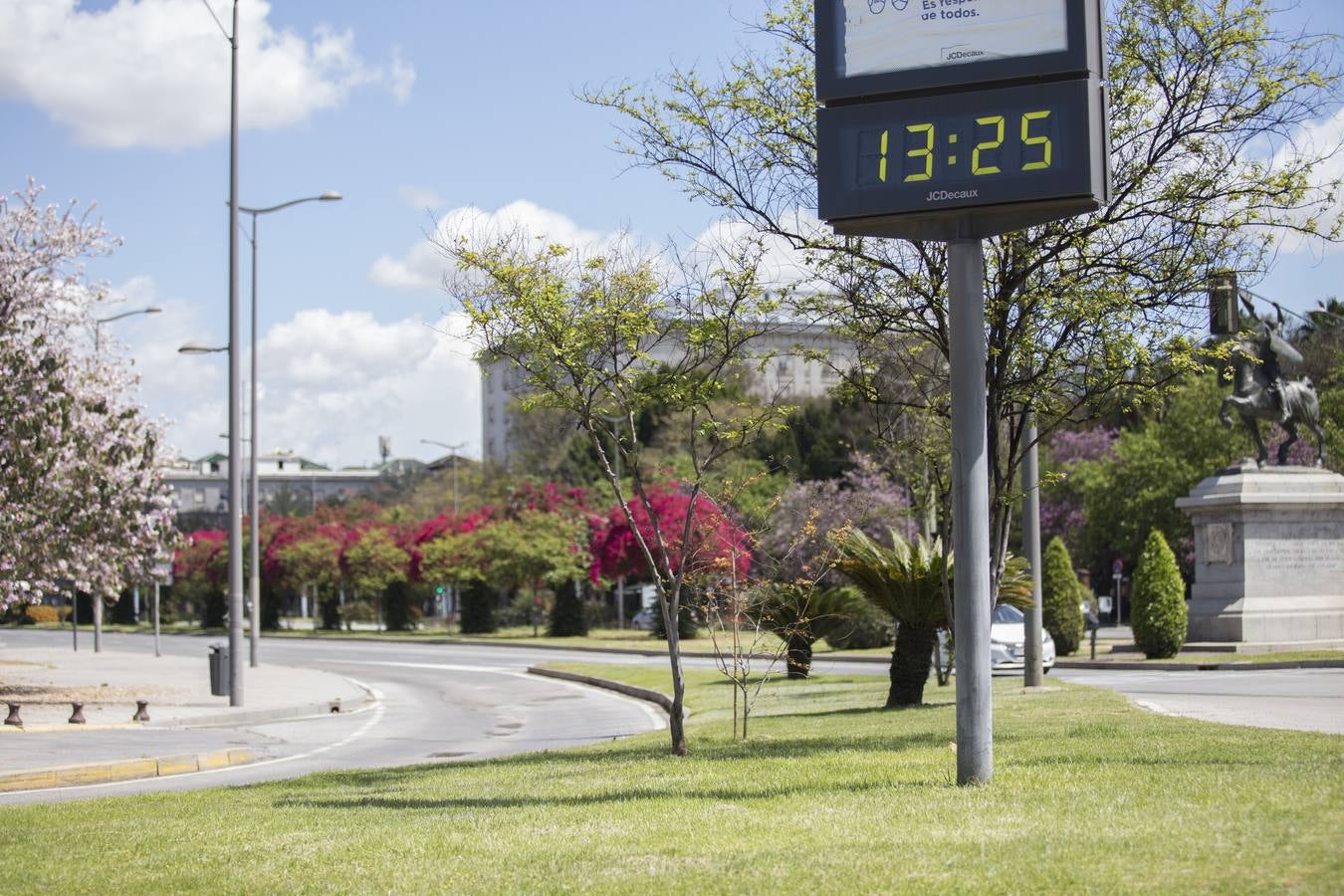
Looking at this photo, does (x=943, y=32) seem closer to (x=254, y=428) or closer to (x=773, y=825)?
(x=773, y=825)

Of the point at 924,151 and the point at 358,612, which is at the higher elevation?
the point at 924,151

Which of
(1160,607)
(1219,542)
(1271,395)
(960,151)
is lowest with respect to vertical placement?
(1160,607)

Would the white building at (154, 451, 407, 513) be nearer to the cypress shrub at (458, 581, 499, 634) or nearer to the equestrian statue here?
the cypress shrub at (458, 581, 499, 634)

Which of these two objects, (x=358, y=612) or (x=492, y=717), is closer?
(x=492, y=717)

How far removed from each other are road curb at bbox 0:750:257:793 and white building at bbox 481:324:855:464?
18.0 ft

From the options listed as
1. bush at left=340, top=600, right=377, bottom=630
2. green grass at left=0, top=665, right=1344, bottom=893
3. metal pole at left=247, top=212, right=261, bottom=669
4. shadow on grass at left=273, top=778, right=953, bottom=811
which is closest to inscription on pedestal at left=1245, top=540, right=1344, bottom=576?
green grass at left=0, top=665, right=1344, bottom=893

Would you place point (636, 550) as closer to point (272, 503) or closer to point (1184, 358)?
point (1184, 358)

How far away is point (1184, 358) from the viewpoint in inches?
525

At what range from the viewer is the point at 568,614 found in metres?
57.0

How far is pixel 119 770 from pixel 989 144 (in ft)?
37.7

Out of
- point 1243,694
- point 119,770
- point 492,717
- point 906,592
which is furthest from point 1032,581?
point 119,770

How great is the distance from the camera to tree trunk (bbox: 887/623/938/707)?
1845 centimetres

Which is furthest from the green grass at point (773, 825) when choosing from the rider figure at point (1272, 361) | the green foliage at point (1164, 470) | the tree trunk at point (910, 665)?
the green foliage at point (1164, 470)

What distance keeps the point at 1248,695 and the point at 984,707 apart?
37.8 feet
